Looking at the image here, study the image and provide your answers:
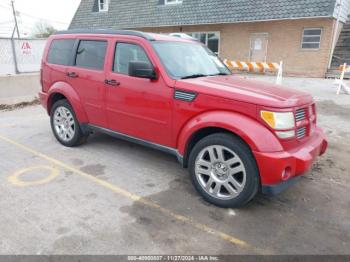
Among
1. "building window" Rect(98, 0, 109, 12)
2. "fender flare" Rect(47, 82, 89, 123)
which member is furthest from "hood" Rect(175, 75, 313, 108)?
"building window" Rect(98, 0, 109, 12)

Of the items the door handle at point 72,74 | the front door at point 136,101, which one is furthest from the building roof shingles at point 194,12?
the door handle at point 72,74

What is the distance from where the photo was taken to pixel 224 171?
334 centimetres

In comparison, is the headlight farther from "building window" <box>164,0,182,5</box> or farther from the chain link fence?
"building window" <box>164,0,182,5</box>

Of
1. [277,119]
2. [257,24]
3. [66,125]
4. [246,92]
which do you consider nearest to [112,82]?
[66,125]

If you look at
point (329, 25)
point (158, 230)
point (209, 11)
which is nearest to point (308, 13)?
point (329, 25)

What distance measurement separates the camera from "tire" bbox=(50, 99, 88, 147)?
199 inches

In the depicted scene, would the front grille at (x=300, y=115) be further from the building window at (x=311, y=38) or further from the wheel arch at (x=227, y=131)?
the building window at (x=311, y=38)

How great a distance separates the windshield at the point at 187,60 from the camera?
384 cm

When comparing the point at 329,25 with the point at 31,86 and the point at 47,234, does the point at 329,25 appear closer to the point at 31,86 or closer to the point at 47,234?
the point at 31,86

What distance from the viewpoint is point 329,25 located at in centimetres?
1470

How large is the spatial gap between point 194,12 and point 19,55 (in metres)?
11.7

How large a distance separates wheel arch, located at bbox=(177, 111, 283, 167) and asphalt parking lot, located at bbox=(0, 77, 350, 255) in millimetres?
672

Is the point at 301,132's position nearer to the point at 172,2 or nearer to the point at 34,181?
the point at 34,181

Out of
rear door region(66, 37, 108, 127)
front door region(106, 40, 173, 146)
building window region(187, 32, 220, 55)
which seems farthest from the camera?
building window region(187, 32, 220, 55)
